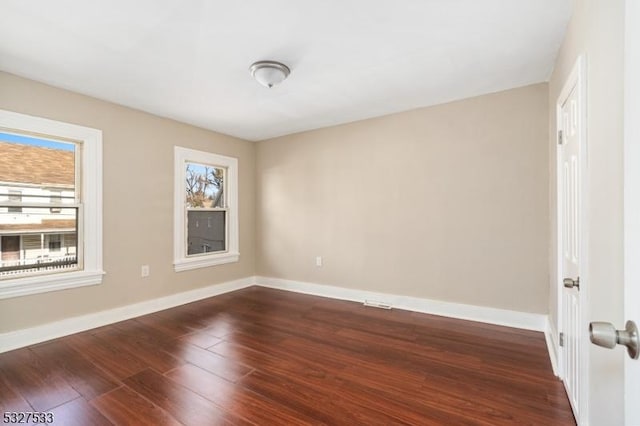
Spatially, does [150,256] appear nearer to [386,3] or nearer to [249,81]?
[249,81]

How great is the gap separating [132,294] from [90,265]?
0.58m

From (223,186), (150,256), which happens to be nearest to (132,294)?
(150,256)

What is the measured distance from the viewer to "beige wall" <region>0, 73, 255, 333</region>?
2.79 m

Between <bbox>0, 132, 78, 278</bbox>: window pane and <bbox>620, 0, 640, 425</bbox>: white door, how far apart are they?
404 centimetres

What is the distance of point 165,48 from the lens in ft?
7.50

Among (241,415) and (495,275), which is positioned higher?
(495,275)

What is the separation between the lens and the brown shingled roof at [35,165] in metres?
2.74

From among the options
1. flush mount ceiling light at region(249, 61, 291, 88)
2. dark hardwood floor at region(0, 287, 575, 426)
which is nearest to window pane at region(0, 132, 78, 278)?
dark hardwood floor at region(0, 287, 575, 426)

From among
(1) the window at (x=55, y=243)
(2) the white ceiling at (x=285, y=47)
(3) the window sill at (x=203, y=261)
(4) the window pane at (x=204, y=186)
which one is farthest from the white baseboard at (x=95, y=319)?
(2) the white ceiling at (x=285, y=47)

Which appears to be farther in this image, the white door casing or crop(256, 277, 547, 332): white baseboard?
crop(256, 277, 547, 332): white baseboard

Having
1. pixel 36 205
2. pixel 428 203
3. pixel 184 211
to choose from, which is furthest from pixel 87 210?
pixel 428 203

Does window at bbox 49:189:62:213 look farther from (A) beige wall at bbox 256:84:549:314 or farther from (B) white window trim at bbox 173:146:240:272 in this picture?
(A) beige wall at bbox 256:84:549:314

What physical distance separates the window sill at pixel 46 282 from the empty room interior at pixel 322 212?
0.03m

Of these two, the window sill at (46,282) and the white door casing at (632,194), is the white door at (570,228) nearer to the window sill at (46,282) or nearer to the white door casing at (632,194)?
the white door casing at (632,194)
